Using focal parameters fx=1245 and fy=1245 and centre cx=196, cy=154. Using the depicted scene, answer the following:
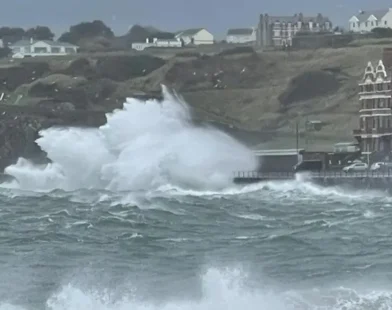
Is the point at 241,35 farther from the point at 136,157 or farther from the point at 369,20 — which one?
the point at 136,157

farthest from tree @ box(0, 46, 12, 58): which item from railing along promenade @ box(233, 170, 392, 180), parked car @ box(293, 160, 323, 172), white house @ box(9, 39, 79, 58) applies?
parked car @ box(293, 160, 323, 172)

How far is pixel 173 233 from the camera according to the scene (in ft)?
115

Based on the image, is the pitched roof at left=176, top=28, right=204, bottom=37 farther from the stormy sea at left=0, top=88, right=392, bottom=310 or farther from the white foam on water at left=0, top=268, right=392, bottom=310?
the white foam on water at left=0, top=268, right=392, bottom=310

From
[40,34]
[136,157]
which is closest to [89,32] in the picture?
[40,34]

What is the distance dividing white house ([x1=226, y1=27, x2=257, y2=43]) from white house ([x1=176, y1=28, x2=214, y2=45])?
8.20 ft

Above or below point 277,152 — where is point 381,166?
above

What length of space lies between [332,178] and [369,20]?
71.2 metres

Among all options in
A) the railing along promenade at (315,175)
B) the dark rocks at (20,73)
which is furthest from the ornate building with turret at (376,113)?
the dark rocks at (20,73)

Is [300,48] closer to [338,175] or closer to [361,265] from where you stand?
[338,175]

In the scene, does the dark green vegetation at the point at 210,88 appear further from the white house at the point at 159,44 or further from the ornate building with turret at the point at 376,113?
the white house at the point at 159,44

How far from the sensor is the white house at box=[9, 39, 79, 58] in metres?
127

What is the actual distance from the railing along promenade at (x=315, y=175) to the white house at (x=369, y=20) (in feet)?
207

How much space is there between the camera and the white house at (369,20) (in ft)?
390

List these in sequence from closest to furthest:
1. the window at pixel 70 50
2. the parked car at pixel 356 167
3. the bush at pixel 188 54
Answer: the parked car at pixel 356 167 < the bush at pixel 188 54 < the window at pixel 70 50
